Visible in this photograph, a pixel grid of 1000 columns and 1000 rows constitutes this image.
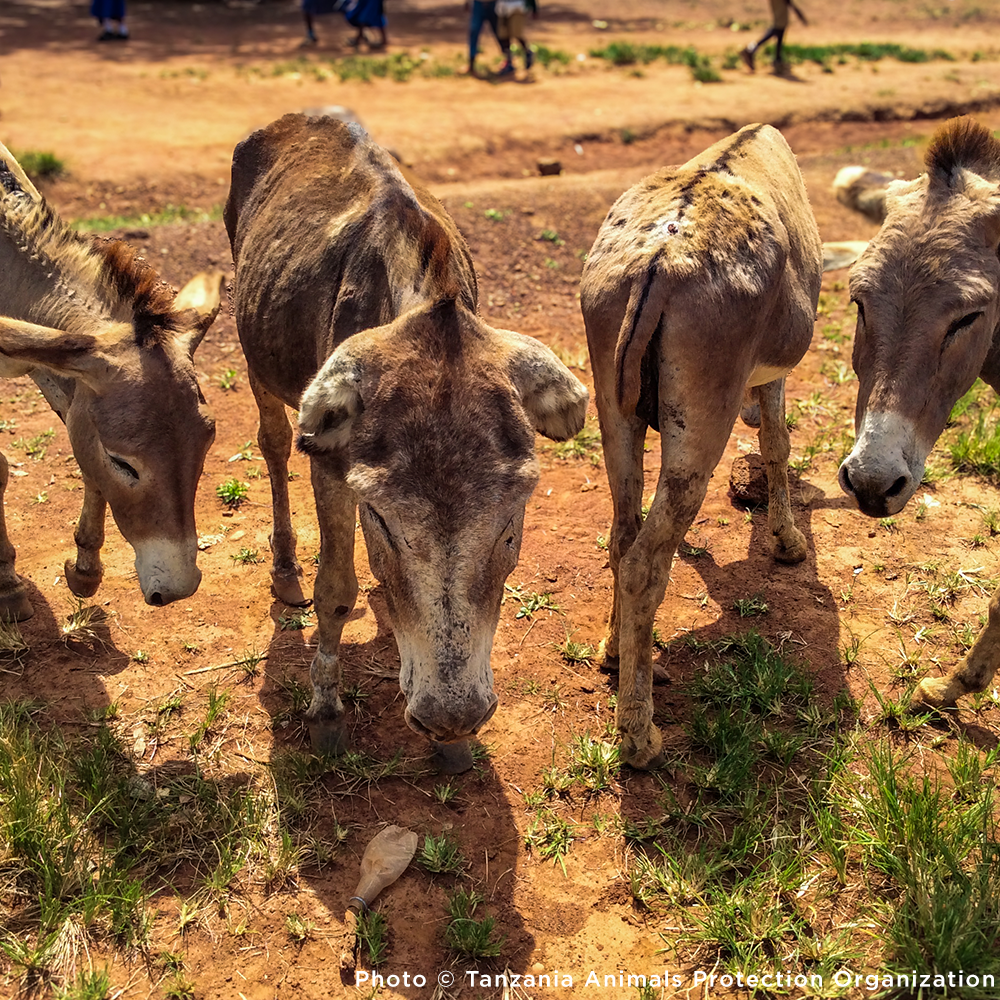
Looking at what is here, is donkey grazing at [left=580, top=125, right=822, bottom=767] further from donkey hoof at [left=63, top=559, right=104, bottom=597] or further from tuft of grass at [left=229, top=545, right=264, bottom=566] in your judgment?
donkey hoof at [left=63, top=559, right=104, bottom=597]

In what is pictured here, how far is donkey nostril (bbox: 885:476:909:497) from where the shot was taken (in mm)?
3549

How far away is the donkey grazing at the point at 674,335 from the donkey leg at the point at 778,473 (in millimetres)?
731

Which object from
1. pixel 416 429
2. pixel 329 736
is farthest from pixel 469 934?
pixel 416 429

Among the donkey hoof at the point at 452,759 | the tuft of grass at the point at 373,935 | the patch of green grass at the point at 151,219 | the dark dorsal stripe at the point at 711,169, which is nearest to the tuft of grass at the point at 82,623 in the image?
the donkey hoof at the point at 452,759

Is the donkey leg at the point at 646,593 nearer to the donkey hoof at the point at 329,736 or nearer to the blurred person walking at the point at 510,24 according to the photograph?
the donkey hoof at the point at 329,736

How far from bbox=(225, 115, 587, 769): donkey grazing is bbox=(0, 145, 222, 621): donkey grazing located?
546mm

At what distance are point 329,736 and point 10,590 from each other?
6.74 ft

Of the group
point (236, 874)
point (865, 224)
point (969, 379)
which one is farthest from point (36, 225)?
point (865, 224)

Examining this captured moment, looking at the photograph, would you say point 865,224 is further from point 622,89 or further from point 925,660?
point 622,89

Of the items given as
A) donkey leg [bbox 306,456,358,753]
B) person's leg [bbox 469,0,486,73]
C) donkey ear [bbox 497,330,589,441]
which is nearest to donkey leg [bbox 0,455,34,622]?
donkey leg [bbox 306,456,358,753]

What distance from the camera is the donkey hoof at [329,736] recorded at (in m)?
4.12

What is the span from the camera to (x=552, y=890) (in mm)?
3574

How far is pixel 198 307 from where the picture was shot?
4309 millimetres

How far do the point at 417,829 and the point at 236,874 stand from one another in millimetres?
726
